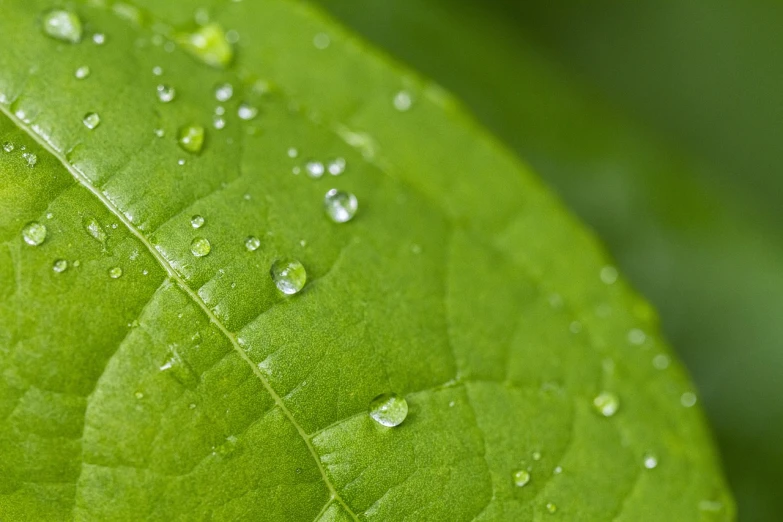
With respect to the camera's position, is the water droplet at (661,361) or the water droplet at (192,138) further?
the water droplet at (661,361)

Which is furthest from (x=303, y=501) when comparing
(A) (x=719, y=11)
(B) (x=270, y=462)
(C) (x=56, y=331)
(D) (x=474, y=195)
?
(A) (x=719, y=11)

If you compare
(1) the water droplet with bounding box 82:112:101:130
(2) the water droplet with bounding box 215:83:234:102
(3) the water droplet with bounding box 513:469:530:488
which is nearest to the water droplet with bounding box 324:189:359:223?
(2) the water droplet with bounding box 215:83:234:102

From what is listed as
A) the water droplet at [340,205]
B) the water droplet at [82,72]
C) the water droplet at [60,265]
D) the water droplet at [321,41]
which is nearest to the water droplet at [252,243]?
the water droplet at [340,205]

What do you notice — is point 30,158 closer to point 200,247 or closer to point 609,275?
point 200,247

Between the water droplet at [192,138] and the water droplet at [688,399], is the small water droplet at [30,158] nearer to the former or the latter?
the water droplet at [192,138]

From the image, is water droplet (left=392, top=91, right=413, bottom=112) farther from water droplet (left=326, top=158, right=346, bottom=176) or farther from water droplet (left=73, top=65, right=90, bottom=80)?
water droplet (left=73, top=65, right=90, bottom=80)

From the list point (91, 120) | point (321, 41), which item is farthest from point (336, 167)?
point (91, 120)
